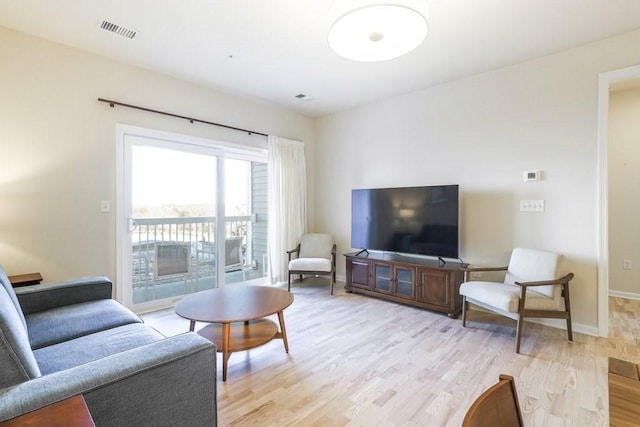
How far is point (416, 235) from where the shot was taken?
370cm

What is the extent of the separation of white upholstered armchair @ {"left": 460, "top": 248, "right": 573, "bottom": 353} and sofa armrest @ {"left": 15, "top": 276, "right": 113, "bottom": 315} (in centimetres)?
324

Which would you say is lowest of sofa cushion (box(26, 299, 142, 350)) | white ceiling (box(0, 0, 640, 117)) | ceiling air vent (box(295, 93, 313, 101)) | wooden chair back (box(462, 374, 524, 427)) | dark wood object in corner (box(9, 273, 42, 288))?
sofa cushion (box(26, 299, 142, 350))

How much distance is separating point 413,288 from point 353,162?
6.94 ft

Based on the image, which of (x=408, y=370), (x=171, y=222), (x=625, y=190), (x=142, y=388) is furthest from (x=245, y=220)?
(x=625, y=190)

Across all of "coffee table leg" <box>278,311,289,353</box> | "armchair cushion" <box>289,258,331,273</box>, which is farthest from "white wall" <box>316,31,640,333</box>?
"coffee table leg" <box>278,311,289,353</box>

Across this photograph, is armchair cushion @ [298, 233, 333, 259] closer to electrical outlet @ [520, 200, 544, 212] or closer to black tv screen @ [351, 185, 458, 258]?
black tv screen @ [351, 185, 458, 258]

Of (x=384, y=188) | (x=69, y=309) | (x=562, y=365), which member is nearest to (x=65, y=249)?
(x=69, y=309)

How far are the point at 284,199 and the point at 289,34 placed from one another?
94.9 inches

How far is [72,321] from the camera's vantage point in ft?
6.36

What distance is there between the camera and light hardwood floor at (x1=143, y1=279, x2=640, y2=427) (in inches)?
70.2

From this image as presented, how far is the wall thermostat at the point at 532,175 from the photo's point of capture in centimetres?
311

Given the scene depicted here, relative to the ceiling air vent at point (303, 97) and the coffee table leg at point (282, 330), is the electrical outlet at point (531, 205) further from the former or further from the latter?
the ceiling air vent at point (303, 97)

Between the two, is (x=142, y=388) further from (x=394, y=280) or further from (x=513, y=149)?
(x=513, y=149)

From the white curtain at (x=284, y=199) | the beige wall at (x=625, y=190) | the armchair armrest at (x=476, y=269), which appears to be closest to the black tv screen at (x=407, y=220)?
the armchair armrest at (x=476, y=269)
